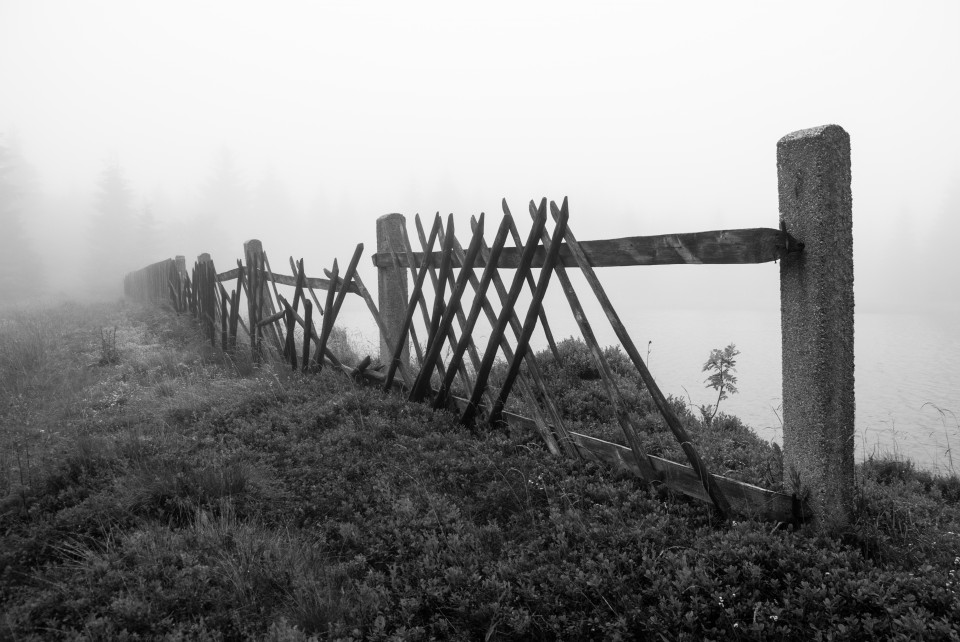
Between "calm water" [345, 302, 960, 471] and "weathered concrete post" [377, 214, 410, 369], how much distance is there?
2.69 m

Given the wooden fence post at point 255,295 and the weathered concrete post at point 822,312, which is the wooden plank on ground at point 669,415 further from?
the wooden fence post at point 255,295

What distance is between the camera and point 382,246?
584cm

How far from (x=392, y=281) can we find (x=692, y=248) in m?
3.49

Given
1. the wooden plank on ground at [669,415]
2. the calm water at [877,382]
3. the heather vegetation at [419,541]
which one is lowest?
the calm water at [877,382]

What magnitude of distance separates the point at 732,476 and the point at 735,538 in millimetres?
868

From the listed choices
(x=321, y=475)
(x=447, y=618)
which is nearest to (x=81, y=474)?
(x=321, y=475)

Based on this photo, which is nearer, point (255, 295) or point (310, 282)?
point (310, 282)

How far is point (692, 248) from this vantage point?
9.46 ft

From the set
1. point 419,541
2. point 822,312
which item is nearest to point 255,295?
point 419,541

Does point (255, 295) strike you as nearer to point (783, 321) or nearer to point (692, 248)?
point (692, 248)

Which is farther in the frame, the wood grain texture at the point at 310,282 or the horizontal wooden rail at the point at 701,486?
the wood grain texture at the point at 310,282

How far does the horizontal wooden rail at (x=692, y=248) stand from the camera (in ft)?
8.59

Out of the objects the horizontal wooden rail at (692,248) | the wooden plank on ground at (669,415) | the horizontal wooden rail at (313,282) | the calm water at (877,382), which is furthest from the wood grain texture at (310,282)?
the wooden plank on ground at (669,415)

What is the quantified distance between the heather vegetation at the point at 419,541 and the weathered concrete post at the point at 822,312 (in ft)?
0.87
